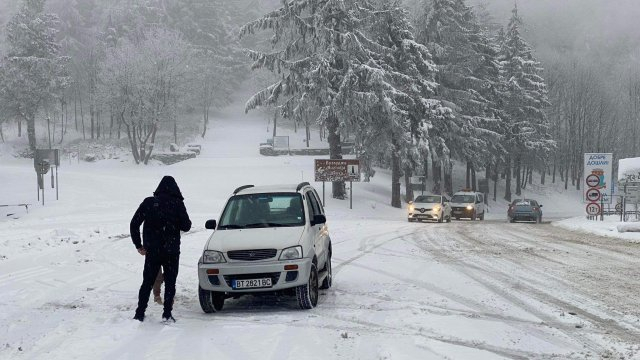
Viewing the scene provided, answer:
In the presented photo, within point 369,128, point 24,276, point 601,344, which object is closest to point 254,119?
point 369,128

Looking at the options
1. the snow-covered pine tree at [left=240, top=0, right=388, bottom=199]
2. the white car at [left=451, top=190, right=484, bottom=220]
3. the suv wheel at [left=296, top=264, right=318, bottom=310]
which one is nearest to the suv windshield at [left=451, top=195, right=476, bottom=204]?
the white car at [left=451, top=190, right=484, bottom=220]

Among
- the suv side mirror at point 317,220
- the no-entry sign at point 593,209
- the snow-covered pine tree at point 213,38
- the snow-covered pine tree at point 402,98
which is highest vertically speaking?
the snow-covered pine tree at point 213,38

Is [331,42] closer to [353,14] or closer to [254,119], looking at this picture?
[353,14]

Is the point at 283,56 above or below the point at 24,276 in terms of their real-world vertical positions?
above

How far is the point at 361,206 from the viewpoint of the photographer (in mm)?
37125

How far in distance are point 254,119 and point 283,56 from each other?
2523 inches

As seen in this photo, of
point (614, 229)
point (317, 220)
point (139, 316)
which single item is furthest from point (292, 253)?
point (614, 229)

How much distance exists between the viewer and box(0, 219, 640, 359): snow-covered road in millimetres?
6602

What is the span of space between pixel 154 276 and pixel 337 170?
26.1 metres

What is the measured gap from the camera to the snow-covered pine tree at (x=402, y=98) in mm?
38031

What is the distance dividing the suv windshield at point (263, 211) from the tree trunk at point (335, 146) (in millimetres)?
24682

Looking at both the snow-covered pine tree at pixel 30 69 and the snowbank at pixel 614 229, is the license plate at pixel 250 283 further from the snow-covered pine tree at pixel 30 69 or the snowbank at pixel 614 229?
the snow-covered pine tree at pixel 30 69

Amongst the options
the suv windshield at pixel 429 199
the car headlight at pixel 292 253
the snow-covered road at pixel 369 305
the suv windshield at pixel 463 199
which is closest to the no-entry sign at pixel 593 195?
the snow-covered road at pixel 369 305

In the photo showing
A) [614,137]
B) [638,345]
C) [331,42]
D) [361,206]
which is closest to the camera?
[638,345]
